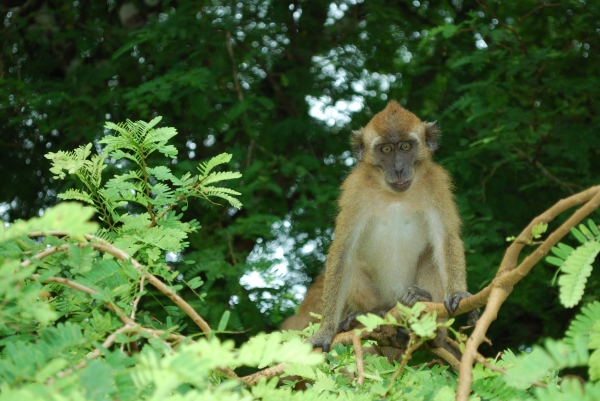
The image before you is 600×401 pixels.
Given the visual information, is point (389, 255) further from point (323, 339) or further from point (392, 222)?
point (323, 339)

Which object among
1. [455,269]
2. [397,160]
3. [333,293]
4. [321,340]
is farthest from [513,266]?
[397,160]

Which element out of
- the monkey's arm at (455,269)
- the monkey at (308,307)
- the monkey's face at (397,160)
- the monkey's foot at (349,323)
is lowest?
the monkey at (308,307)

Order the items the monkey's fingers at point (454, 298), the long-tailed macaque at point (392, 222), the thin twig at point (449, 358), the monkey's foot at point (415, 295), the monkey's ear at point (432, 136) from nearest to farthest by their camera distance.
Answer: the thin twig at point (449, 358), the monkey's fingers at point (454, 298), the monkey's foot at point (415, 295), the long-tailed macaque at point (392, 222), the monkey's ear at point (432, 136)

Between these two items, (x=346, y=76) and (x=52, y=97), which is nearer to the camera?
(x=52, y=97)

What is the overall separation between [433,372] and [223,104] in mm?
5838

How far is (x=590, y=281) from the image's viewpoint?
7066 mm

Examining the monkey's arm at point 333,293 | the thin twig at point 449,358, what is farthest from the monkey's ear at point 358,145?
the thin twig at point 449,358

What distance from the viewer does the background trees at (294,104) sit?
7406 millimetres

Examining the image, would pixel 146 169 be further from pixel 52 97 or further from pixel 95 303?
pixel 52 97

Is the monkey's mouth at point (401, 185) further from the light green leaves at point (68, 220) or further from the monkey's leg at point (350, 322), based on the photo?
the light green leaves at point (68, 220)

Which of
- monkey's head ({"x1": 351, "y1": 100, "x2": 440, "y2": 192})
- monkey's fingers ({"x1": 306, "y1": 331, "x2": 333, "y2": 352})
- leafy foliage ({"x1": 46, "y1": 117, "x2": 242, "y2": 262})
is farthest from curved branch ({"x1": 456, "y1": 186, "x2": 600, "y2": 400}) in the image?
monkey's head ({"x1": 351, "y1": 100, "x2": 440, "y2": 192})

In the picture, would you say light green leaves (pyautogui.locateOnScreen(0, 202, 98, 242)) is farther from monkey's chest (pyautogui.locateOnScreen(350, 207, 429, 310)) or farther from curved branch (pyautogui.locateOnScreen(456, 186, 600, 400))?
monkey's chest (pyautogui.locateOnScreen(350, 207, 429, 310))

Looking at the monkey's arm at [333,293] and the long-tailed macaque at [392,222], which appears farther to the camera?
the long-tailed macaque at [392,222]

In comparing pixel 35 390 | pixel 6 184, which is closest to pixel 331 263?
pixel 35 390
